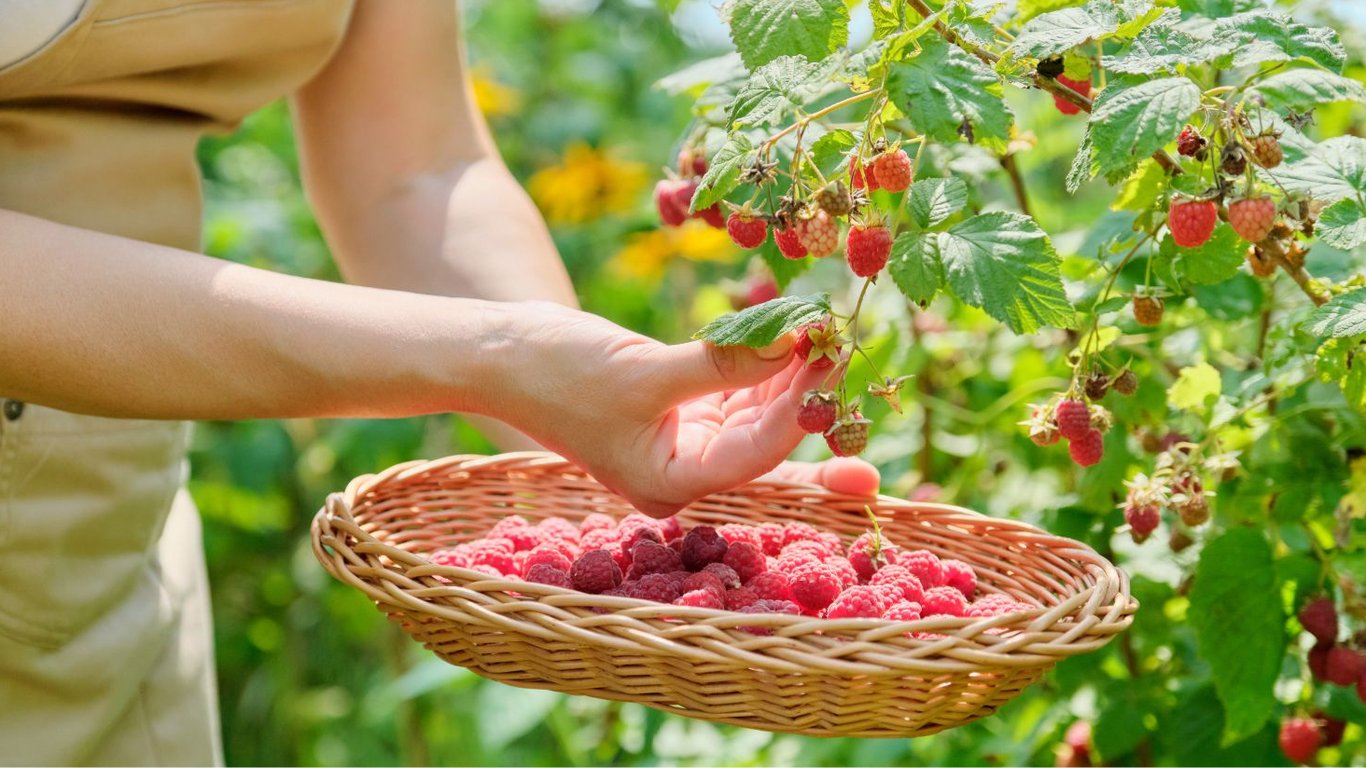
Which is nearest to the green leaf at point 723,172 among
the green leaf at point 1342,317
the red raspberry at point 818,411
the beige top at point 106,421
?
the red raspberry at point 818,411

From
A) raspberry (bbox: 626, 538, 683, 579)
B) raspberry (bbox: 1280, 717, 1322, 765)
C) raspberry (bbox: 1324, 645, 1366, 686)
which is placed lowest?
raspberry (bbox: 1280, 717, 1322, 765)

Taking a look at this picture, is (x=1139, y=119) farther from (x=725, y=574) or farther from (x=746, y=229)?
(x=725, y=574)

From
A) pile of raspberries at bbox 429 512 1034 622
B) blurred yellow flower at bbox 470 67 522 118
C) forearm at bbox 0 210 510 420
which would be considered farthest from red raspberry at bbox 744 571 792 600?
blurred yellow flower at bbox 470 67 522 118

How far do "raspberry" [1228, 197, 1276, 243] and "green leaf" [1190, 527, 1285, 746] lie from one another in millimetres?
402

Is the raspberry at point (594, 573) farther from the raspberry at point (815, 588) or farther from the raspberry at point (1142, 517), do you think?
the raspberry at point (1142, 517)

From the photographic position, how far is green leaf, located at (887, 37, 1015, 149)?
776mm

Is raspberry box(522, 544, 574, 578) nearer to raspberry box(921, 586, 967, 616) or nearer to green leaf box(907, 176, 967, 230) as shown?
raspberry box(921, 586, 967, 616)

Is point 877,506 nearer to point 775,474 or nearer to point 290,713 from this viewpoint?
point 775,474

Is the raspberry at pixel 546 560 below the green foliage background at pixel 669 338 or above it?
above

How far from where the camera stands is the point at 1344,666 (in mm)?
1086

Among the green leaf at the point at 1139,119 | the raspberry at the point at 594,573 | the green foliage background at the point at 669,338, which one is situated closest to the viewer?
the green leaf at the point at 1139,119

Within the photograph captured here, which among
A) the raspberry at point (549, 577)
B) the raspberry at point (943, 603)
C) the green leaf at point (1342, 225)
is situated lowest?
the raspberry at point (943, 603)

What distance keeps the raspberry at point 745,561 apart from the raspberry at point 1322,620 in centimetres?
46

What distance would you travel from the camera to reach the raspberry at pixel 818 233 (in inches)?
32.4
